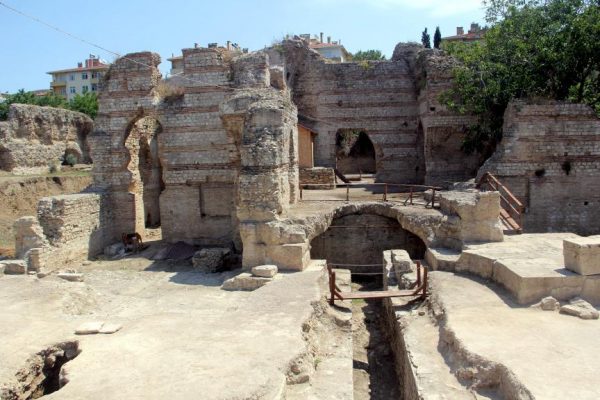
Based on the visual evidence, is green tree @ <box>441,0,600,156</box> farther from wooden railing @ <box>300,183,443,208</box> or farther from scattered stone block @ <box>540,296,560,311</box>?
scattered stone block @ <box>540,296,560,311</box>

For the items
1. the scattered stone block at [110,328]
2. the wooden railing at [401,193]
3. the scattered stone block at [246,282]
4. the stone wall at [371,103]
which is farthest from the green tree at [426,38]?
the scattered stone block at [110,328]

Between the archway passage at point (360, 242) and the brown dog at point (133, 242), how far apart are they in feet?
17.2

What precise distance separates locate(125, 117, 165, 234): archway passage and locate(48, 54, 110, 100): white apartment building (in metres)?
50.2

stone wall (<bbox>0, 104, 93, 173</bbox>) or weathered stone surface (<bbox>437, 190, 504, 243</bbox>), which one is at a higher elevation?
stone wall (<bbox>0, 104, 93, 173</bbox>)

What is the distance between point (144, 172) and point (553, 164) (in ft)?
43.2

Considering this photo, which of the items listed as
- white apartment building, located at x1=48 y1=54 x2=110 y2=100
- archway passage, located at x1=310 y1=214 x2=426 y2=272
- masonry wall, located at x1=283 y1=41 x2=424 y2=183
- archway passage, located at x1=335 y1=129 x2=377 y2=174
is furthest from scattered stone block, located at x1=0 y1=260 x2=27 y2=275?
white apartment building, located at x1=48 y1=54 x2=110 y2=100

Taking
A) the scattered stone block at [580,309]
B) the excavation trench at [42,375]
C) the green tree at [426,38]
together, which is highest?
the green tree at [426,38]

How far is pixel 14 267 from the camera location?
35.2 feet

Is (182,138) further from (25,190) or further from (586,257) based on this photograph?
(586,257)

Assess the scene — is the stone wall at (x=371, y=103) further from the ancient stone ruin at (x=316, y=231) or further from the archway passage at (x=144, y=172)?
the archway passage at (x=144, y=172)

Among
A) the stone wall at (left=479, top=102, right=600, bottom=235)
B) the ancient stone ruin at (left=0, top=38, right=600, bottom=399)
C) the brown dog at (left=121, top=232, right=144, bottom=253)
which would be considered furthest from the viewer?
the brown dog at (left=121, top=232, right=144, bottom=253)

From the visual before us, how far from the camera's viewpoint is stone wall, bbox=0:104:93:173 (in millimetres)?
21391

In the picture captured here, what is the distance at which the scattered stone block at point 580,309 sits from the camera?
6730mm

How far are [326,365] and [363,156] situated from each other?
23.6m
